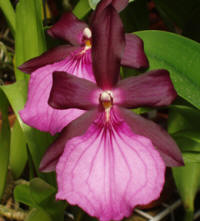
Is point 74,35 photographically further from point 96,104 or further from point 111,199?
point 111,199

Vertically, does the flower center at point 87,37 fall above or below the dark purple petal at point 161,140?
above

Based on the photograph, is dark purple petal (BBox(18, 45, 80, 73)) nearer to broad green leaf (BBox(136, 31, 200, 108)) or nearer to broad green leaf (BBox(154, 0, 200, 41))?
broad green leaf (BBox(136, 31, 200, 108))

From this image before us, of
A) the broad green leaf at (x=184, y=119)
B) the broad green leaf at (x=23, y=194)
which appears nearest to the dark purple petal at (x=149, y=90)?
the broad green leaf at (x=184, y=119)

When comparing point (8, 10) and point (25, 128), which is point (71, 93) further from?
point (8, 10)

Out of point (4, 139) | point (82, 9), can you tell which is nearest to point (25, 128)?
point (4, 139)

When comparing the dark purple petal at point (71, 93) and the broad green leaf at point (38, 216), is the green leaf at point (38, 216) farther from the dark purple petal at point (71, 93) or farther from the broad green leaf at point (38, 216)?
the dark purple petal at point (71, 93)

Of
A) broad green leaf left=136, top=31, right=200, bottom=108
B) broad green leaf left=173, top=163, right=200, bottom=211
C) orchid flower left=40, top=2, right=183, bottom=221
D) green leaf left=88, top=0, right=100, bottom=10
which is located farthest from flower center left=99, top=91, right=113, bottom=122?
broad green leaf left=173, top=163, right=200, bottom=211
